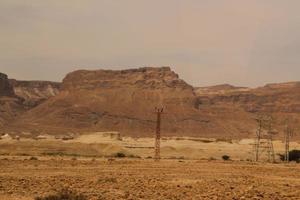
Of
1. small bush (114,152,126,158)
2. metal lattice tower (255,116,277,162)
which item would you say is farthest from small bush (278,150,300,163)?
small bush (114,152,126,158)

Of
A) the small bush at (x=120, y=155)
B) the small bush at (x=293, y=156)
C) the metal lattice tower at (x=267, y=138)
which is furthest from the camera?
the small bush at (x=293, y=156)

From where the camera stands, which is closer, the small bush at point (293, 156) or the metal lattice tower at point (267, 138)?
the metal lattice tower at point (267, 138)

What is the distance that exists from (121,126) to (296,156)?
121002 millimetres

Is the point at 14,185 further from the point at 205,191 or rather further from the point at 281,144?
the point at 281,144

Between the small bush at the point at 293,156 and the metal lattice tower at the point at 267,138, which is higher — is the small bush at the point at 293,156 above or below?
below

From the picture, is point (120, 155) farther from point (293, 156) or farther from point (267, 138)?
point (293, 156)

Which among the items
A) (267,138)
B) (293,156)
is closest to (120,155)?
(267,138)

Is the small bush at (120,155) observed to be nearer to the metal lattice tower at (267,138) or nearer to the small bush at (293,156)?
the metal lattice tower at (267,138)

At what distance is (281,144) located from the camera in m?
90.0

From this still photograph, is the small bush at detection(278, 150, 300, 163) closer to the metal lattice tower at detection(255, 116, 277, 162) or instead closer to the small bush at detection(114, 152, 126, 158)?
the metal lattice tower at detection(255, 116, 277, 162)

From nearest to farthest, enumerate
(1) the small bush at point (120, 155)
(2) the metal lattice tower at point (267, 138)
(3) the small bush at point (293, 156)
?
(2) the metal lattice tower at point (267, 138) → (1) the small bush at point (120, 155) → (3) the small bush at point (293, 156)

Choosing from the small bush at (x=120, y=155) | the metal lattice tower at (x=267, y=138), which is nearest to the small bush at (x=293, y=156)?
the metal lattice tower at (x=267, y=138)

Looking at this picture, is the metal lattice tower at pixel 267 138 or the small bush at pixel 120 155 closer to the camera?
the metal lattice tower at pixel 267 138

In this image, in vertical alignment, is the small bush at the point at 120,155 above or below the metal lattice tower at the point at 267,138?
below
